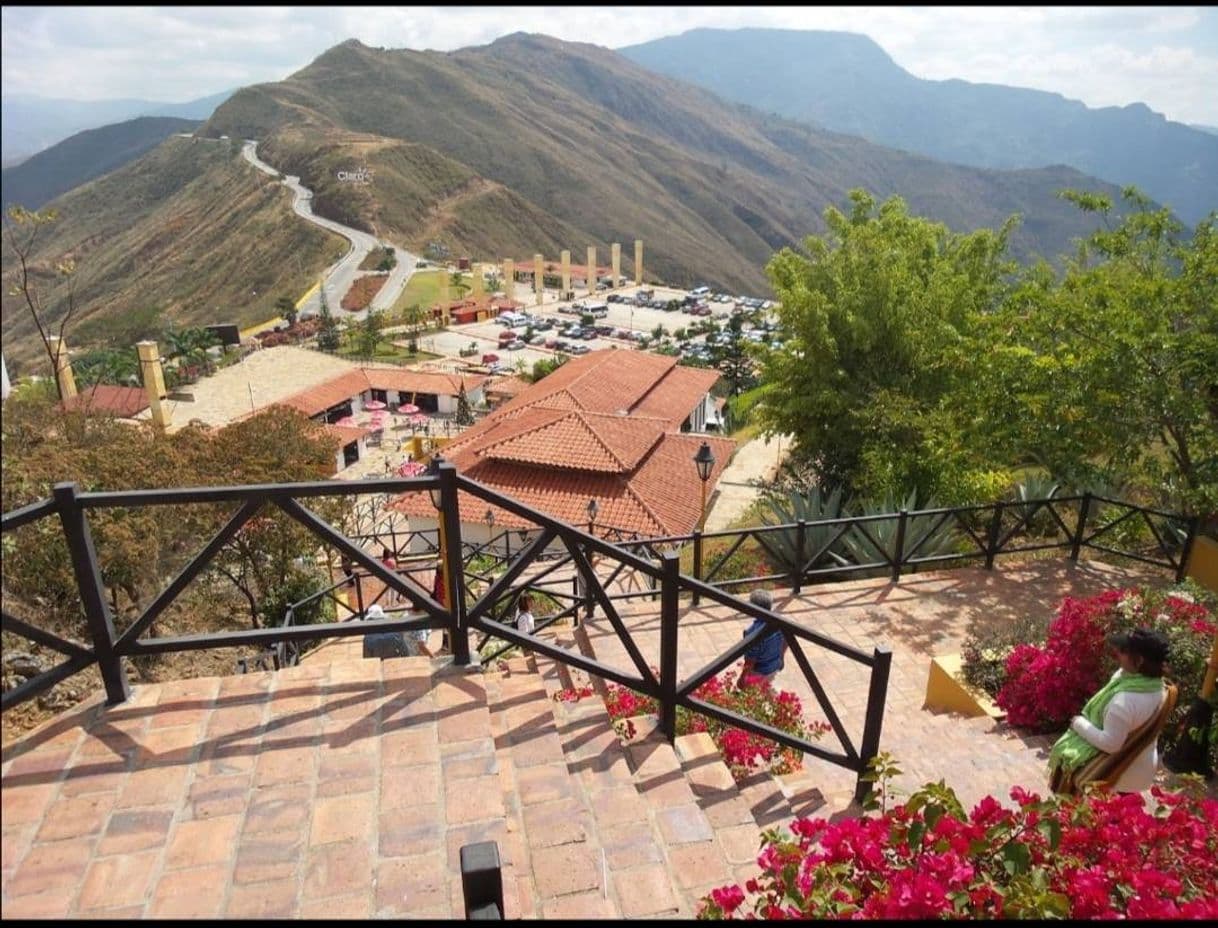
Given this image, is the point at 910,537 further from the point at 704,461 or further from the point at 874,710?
the point at 874,710

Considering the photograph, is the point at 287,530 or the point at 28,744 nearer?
the point at 28,744

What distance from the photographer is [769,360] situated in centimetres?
1253

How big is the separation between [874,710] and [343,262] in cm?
7502

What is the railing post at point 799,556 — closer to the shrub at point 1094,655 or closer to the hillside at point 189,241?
the shrub at point 1094,655

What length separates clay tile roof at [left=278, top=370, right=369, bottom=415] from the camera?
87.0 feet

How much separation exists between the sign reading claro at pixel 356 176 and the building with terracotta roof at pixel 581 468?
260 feet

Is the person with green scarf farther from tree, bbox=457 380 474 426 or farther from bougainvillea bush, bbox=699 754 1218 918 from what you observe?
tree, bbox=457 380 474 426

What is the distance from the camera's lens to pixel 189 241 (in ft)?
178

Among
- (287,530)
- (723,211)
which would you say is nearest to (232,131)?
(723,211)

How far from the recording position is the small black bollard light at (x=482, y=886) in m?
1.93

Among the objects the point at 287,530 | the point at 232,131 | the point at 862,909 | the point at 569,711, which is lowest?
the point at 287,530

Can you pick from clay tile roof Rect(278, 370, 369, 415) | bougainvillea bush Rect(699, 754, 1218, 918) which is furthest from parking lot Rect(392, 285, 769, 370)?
bougainvillea bush Rect(699, 754, 1218, 918)

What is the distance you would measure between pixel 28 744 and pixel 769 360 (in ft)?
37.1

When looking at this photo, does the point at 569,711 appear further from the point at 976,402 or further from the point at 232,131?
the point at 232,131
